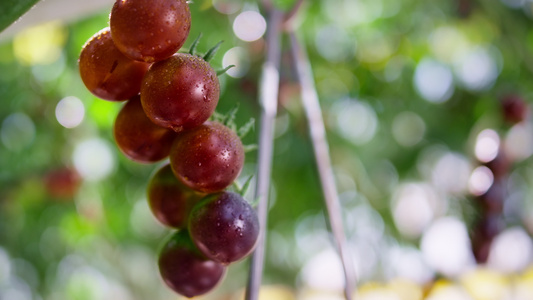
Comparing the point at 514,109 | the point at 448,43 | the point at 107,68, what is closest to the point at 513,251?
the point at 514,109

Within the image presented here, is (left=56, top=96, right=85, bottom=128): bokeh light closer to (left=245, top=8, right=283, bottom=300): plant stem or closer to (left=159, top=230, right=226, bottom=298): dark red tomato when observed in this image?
(left=245, top=8, right=283, bottom=300): plant stem

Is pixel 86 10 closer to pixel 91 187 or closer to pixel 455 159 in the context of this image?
pixel 91 187

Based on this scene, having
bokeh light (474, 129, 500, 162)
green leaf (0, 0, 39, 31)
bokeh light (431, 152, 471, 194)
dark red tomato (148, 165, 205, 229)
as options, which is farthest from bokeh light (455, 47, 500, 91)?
green leaf (0, 0, 39, 31)

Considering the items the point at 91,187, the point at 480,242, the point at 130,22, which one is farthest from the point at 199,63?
the point at 91,187

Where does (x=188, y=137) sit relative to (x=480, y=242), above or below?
above

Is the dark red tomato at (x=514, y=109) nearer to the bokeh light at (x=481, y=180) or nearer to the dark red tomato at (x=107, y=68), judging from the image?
the bokeh light at (x=481, y=180)

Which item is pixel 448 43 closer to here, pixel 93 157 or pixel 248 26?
pixel 248 26
